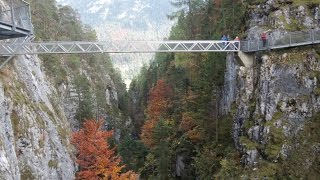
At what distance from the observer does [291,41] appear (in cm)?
3028

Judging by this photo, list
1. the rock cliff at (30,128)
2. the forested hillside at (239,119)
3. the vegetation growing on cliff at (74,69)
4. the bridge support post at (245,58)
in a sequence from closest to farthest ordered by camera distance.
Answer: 1. the rock cliff at (30,128)
2. the forested hillside at (239,119)
3. the bridge support post at (245,58)
4. the vegetation growing on cliff at (74,69)

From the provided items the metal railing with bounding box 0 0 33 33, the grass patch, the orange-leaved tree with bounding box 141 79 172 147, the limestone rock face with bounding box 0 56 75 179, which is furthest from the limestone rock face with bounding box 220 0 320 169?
the orange-leaved tree with bounding box 141 79 172 147

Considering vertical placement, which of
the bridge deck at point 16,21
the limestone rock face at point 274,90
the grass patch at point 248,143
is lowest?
the grass patch at point 248,143

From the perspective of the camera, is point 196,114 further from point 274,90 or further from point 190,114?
point 274,90

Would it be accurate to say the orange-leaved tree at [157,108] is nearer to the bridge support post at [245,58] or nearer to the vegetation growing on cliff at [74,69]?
the vegetation growing on cliff at [74,69]

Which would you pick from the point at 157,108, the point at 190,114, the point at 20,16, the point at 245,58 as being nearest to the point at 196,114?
the point at 190,114

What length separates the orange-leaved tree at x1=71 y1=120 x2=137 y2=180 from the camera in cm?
3628

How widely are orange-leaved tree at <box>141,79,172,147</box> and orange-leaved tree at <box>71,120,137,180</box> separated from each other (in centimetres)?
1022

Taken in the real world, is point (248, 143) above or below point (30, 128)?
below

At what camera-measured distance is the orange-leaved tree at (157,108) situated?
51.1m

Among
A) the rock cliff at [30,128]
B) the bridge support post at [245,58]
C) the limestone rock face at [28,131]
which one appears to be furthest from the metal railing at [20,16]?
the bridge support post at [245,58]

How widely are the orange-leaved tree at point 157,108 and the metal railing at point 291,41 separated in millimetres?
20817

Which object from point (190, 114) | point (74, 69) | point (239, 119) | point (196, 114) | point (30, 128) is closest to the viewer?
point (30, 128)

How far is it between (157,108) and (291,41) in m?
25.9
